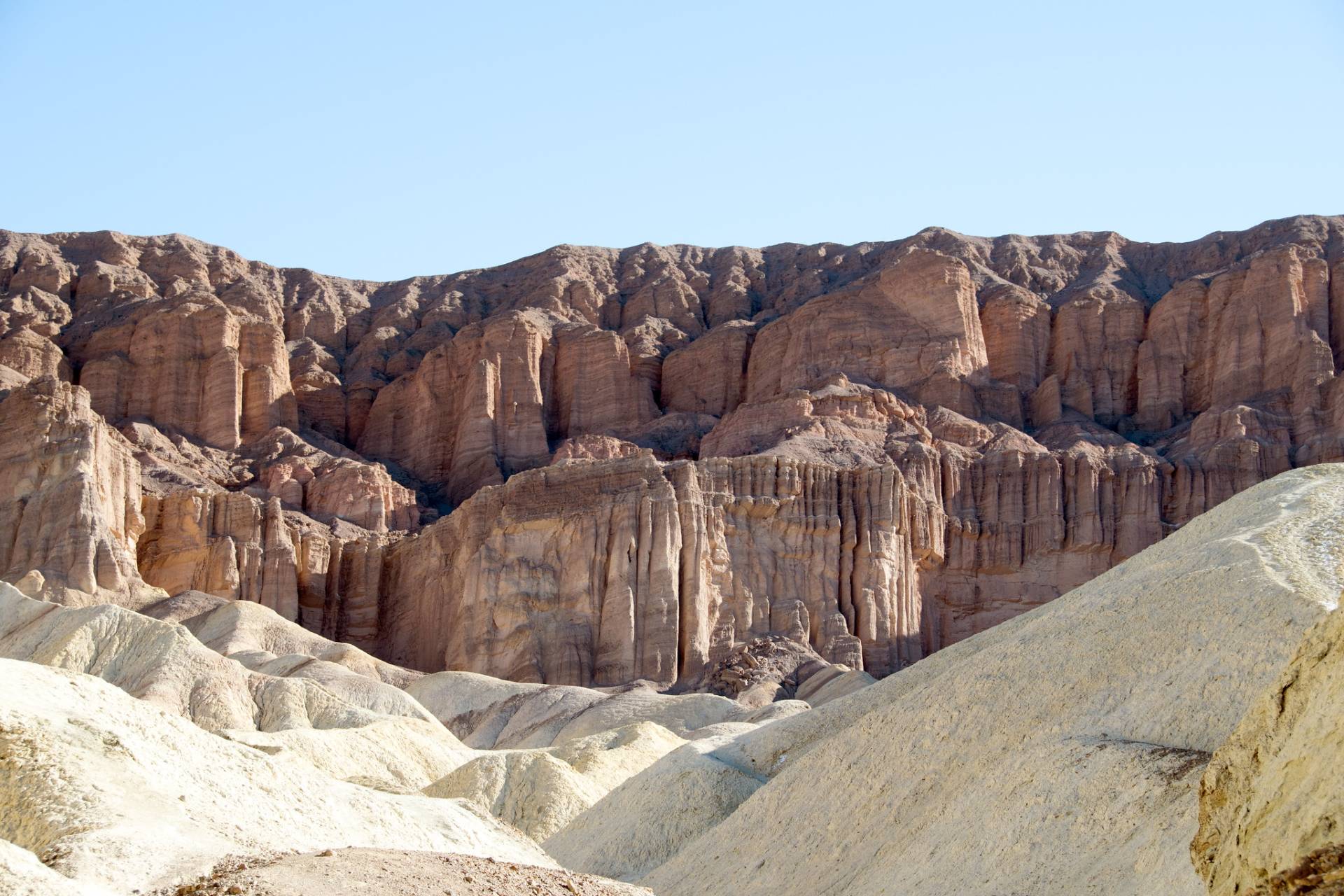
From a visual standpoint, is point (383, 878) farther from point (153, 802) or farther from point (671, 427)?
point (671, 427)

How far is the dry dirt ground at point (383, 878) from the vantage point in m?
22.3

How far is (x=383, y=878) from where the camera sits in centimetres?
2384

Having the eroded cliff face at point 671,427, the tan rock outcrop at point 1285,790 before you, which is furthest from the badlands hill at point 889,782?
the eroded cliff face at point 671,427

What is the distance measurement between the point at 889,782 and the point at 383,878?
15.1 meters

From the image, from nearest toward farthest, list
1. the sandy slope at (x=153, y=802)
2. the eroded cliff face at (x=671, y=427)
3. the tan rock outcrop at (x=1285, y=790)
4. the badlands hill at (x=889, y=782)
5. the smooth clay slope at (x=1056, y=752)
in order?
the tan rock outcrop at (x=1285, y=790)
the badlands hill at (x=889, y=782)
the sandy slope at (x=153, y=802)
the smooth clay slope at (x=1056, y=752)
the eroded cliff face at (x=671, y=427)

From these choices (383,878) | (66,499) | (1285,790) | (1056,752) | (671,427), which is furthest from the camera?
(671,427)

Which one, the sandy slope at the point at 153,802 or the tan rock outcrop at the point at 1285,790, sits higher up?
the tan rock outcrop at the point at 1285,790

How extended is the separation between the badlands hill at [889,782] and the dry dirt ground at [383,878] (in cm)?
8

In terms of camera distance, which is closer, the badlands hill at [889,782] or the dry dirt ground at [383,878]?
the badlands hill at [889,782]

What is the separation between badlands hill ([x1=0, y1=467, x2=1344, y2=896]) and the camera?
55.2ft

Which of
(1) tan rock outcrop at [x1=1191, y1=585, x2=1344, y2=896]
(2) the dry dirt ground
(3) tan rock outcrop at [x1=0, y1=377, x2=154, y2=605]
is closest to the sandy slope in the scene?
(2) the dry dirt ground

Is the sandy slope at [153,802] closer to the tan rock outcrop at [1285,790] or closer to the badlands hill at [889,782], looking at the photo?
the badlands hill at [889,782]

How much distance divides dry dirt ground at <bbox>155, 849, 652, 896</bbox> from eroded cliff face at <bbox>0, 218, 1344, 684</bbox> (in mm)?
55750

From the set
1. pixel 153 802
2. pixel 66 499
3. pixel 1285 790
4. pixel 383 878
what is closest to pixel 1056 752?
pixel 383 878
